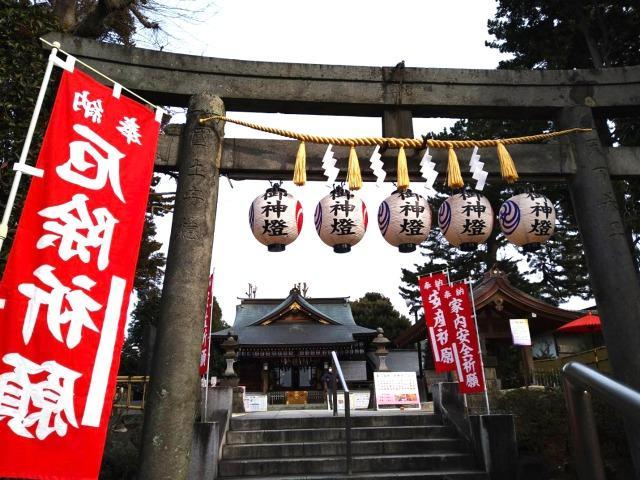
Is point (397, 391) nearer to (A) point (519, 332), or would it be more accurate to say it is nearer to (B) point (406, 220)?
(A) point (519, 332)

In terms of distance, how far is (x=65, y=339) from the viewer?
9.55 feet

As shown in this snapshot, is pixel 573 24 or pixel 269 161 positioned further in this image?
pixel 573 24

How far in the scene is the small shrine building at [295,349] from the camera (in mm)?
23719

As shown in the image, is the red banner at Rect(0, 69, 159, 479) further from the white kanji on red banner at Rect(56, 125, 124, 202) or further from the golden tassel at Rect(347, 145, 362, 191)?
the golden tassel at Rect(347, 145, 362, 191)

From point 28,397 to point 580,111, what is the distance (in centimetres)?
562

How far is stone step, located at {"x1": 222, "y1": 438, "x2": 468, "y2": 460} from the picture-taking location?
6891mm

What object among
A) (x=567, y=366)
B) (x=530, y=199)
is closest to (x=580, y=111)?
(x=530, y=199)

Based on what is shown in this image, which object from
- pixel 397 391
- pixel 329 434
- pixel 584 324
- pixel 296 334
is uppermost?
pixel 296 334

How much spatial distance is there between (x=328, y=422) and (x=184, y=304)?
4.87m

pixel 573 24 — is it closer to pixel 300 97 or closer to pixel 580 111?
pixel 580 111

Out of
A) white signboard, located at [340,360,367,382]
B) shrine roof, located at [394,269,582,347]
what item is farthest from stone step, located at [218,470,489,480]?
white signboard, located at [340,360,367,382]

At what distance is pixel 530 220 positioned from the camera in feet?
15.1

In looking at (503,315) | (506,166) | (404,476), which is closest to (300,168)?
(506,166)

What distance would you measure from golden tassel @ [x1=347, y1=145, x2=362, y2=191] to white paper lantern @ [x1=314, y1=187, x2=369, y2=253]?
0.20m
